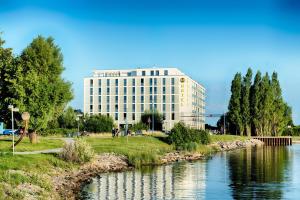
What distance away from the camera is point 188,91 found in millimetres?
189750

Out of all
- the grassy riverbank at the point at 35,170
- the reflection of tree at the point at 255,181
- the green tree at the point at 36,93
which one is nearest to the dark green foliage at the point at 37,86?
the green tree at the point at 36,93

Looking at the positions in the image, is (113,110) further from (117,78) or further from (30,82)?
(30,82)

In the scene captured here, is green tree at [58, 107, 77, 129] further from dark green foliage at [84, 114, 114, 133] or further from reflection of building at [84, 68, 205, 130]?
reflection of building at [84, 68, 205, 130]

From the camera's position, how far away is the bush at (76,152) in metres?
46.5

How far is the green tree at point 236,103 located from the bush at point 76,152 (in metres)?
92.9

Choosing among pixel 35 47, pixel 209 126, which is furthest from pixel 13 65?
pixel 209 126

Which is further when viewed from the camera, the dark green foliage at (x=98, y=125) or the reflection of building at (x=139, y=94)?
the reflection of building at (x=139, y=94)

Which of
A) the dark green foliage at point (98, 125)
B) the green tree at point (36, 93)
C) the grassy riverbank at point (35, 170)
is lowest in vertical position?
the grassy riverbank at point (35, 170)

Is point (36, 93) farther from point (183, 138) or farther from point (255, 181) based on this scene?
point (183, 138)

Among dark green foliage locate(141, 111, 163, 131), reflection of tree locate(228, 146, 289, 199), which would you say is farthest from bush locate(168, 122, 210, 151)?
dark green foliage locate(141, 111, 163, 131)

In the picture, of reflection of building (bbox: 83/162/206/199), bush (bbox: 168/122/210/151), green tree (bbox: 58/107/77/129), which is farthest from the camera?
green tree (bbox: 58/107/77/129)

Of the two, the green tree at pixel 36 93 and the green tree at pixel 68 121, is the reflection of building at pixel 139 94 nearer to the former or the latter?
the green tree at pixel 68 121

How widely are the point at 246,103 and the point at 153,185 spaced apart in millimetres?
98741

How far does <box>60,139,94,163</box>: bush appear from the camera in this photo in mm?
46531
